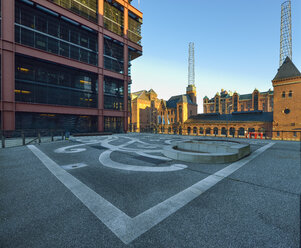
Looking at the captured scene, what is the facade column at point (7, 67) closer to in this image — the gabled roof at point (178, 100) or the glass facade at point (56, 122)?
the glass facade at point (56, 122)

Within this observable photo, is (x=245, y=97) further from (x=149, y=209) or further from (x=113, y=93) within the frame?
(x=149, y=209)

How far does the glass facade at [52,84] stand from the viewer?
20906 millimetres

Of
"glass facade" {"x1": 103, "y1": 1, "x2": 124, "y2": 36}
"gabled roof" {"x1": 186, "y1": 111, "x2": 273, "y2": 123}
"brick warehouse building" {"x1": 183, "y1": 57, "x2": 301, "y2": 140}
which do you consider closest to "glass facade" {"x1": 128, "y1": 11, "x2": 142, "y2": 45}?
"glass facade" {"x1": 103, "y1": 1, "x2": 124, "y2": 36}

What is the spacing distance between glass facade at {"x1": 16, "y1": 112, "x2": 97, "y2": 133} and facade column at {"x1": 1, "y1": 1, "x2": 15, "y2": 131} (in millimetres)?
3760

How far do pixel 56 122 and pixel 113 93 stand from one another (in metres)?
13.0

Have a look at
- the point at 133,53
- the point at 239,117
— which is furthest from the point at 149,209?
the point at 239,117

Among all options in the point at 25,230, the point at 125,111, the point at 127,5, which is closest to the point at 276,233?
the point at 25,230

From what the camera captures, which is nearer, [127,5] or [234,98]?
[127,5]

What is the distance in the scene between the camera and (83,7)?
2573cm

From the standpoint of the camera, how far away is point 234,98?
7081 cm

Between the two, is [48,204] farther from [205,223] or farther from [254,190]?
[254,190]

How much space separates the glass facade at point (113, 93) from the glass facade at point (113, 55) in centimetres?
279

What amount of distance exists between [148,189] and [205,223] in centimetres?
178

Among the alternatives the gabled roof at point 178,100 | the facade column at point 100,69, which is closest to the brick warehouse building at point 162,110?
the gabled roof at point 178,100
